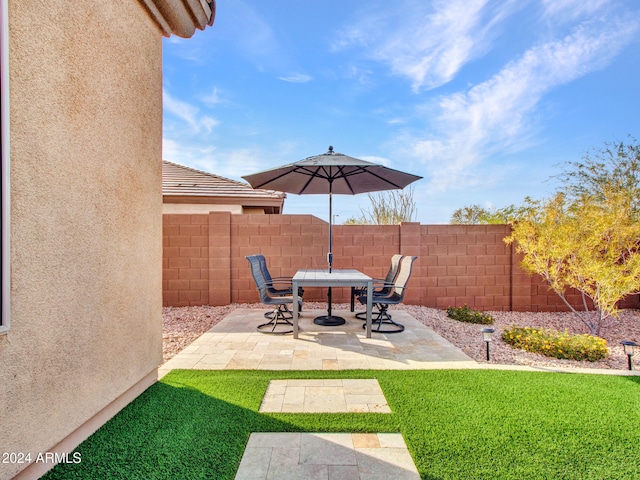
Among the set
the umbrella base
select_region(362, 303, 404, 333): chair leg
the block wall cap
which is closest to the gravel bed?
select_region(362, 303, 404, 333): chair leg

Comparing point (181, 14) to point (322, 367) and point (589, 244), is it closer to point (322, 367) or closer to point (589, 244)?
point (322, 367)

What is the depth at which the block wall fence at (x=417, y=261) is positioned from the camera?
696 cm

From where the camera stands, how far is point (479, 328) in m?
5.72

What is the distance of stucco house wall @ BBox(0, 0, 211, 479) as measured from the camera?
165 centimetres

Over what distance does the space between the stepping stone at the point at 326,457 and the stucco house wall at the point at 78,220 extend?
1135 mm

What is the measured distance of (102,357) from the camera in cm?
229

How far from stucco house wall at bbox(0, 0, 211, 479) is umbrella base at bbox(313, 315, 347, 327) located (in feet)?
9.50

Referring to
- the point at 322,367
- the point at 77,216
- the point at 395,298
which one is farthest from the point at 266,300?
the point at 77,216

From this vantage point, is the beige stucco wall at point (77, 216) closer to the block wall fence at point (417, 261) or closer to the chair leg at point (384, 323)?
the chair leg at point (384, 323)

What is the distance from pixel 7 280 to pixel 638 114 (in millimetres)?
13833

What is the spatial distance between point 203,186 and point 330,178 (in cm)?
539

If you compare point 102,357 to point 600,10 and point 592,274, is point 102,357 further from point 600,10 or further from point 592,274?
point 600,10

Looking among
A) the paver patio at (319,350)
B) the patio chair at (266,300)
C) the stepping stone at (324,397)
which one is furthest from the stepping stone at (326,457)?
the patio chair at (266,300)

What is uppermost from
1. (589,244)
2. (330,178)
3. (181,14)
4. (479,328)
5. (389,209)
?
(181,14)
